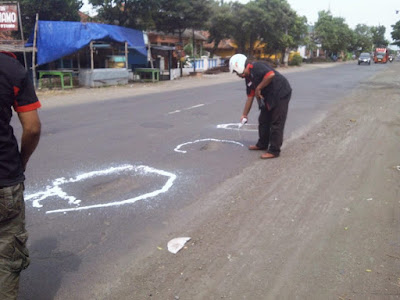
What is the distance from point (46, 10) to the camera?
2205 cm

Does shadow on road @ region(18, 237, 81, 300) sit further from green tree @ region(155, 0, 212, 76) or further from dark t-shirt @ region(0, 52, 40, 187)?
green tree @ region(155, 0, 212, 76)

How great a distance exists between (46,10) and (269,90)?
65.3ft

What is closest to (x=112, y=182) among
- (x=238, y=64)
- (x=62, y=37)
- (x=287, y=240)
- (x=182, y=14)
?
(x=287, y=240)

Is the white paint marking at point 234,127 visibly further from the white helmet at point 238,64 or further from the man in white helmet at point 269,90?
the white helmet at point 238,64

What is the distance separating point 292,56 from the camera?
51688 millimetres

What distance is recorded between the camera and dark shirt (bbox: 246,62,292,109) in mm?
6047

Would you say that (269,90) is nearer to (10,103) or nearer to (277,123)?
(277,123)

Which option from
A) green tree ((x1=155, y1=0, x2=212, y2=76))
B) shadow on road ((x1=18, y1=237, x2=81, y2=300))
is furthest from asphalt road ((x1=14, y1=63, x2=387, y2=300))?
green tree ((x1=155, y1=0, x2=212, y2=76))

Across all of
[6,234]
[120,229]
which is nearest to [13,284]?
[6,234]

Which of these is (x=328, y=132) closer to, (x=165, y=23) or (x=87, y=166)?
(x=87, y=166)

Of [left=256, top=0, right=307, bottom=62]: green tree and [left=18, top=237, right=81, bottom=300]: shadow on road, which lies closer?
[left=18, top=237, right=81, bottom=300]: shadow on road

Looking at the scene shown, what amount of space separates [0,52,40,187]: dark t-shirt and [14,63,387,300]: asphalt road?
3.60 ft

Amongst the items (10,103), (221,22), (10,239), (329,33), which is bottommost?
(10,239)

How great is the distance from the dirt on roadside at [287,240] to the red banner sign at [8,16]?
1618 centimetres
